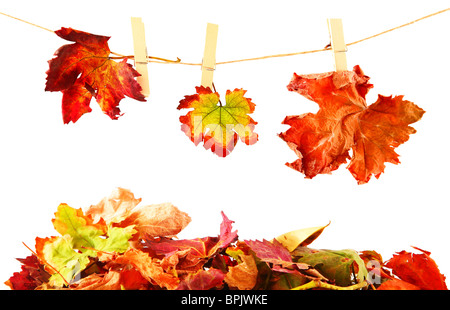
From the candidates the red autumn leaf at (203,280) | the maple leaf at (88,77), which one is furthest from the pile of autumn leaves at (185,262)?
the maple leaf at (88,77)

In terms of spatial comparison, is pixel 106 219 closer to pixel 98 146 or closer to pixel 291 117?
pixel 98 146

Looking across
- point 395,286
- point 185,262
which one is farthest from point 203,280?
point 395,286

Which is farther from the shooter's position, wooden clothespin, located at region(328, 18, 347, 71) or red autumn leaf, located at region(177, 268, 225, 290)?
wooden clothespin, located at region(328, 18, 347, 71)

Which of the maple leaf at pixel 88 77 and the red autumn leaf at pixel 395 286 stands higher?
the maple leaf at pixel 88 77

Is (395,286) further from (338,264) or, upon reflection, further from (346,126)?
(346,126)

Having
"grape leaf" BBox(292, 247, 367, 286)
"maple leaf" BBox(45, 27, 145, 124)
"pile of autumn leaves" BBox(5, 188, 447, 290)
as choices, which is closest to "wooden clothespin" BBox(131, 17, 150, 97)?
"maple leaf" BBox(45, 27, 145, 124)

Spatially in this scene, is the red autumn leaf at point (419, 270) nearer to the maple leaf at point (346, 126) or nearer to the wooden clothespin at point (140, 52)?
the maple leaf at point (346, 126)

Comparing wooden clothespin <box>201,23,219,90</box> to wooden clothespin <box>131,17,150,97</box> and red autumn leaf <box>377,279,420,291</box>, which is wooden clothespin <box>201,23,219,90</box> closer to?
wooden clothespin <box>131,17,150,97</box>
